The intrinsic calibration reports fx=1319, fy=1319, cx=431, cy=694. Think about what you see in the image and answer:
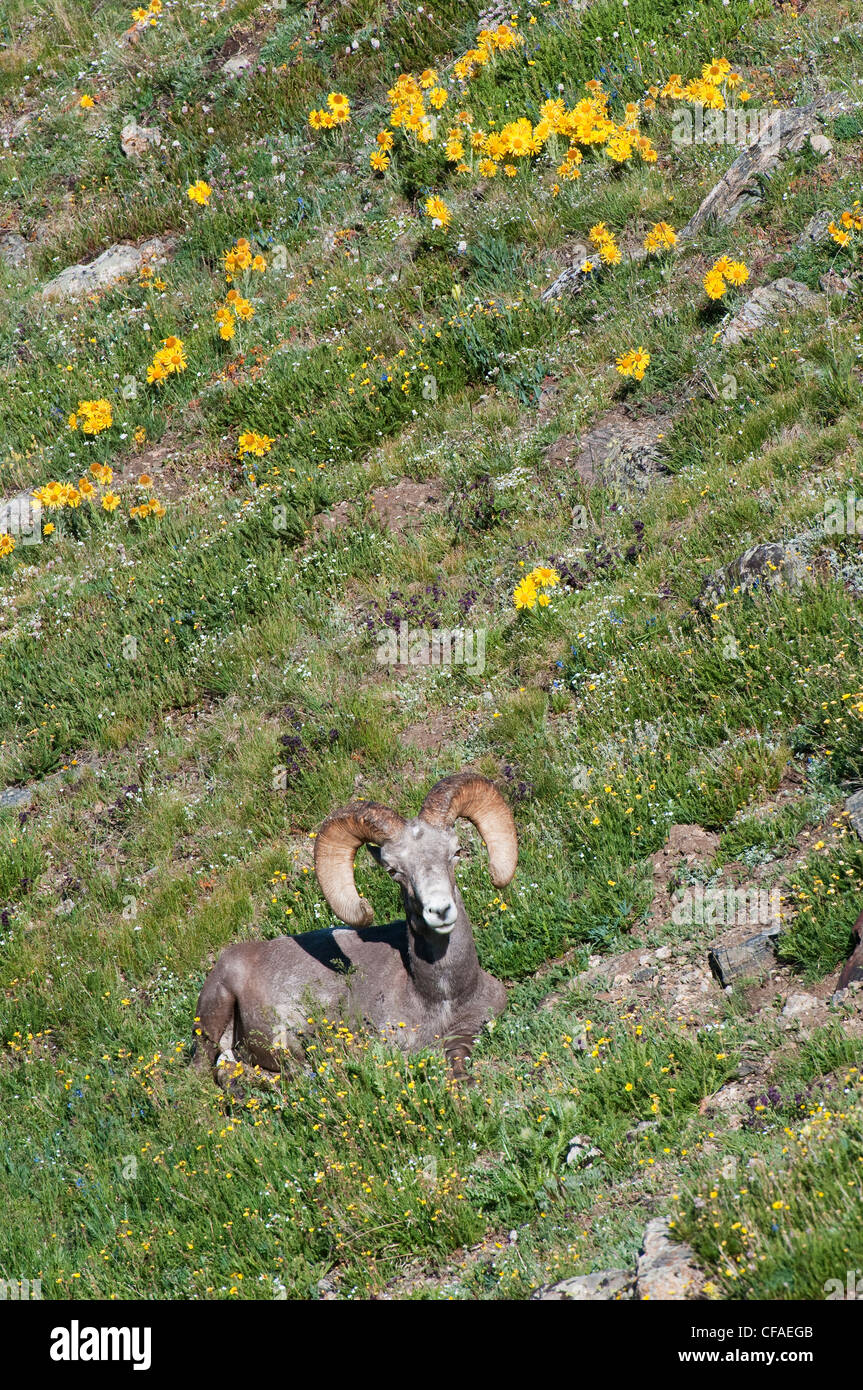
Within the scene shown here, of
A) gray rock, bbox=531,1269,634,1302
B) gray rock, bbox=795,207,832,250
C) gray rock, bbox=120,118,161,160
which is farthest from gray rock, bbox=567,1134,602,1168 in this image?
gray rock, bbox=120,118,161,160

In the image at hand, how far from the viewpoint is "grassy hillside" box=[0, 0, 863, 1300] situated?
6.51 metres

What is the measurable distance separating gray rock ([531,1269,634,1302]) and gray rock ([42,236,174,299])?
16.4 m

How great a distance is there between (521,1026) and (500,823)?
3.92 feet

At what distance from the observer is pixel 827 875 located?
23.7 feet

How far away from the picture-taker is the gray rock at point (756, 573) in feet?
30.7

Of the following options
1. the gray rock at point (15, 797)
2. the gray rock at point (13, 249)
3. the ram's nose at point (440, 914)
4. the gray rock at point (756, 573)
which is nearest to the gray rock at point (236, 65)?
the gray rock at point (13, 249)

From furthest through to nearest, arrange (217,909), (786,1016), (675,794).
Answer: (217,909) → (675,794) → (786,1016)

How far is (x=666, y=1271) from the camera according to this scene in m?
4.95

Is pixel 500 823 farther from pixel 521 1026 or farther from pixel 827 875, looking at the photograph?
pixel 827 875

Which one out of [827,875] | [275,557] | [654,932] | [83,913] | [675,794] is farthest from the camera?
[275,557]

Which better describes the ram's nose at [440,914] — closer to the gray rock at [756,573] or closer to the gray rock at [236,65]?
the gray rock at [756,573]

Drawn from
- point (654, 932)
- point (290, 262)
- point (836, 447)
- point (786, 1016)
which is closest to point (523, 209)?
point (290, 262)

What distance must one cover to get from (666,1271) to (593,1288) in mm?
370

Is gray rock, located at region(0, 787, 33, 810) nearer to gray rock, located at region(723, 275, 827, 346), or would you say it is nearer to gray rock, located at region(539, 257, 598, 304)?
gray rock, located at region(539, 257, 598, 304)
